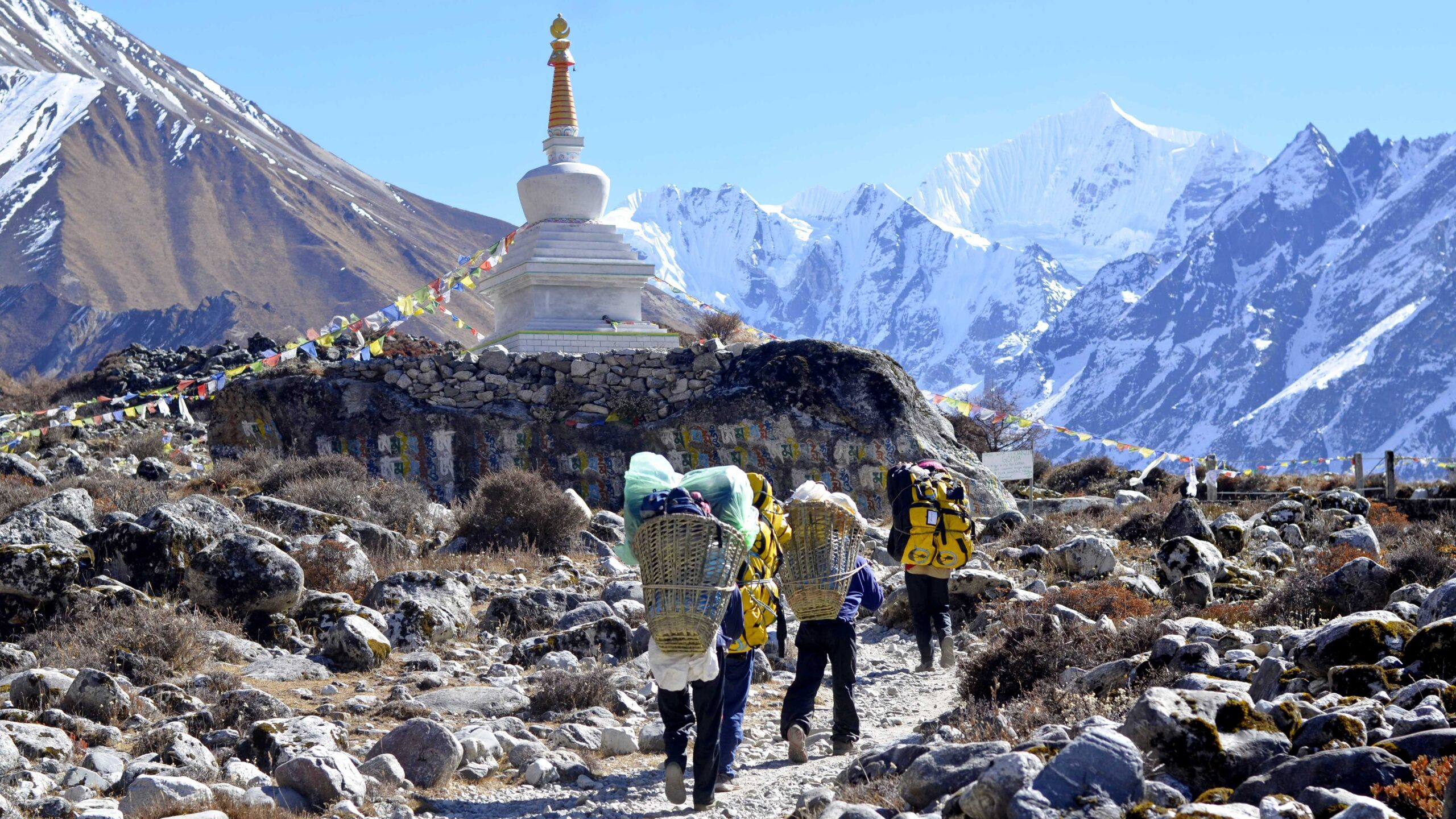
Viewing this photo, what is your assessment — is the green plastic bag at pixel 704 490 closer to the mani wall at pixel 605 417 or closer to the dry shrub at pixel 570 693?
the dry shrub at pixel 570 693

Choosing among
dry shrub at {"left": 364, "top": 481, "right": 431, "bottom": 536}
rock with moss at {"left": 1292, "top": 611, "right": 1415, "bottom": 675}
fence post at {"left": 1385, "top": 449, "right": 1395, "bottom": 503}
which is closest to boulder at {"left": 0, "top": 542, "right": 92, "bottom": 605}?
dry shrub at {"left": 364, "top": 481, "right": 431, "bottom": 536}

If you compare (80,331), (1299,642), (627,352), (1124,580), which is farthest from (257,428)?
(80,331)

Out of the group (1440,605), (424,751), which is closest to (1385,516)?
(1440,605)

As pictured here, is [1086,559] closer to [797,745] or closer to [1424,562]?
[1424,562]

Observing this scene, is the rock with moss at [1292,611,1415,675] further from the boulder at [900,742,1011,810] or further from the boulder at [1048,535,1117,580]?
the boulder at [1048,535,1117,580]

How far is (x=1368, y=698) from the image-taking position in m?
5.72

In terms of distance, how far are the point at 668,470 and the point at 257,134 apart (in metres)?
178

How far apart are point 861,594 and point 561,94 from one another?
2011cm

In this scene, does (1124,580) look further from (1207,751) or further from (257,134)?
(257,134)

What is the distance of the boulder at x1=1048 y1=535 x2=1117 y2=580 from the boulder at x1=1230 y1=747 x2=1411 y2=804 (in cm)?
757

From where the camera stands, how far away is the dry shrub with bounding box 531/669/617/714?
8.26 meters

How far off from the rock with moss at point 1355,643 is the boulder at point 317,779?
4216 mm

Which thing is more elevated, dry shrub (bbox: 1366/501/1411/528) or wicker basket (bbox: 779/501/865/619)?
dry shrub (bbox: 1366/501/1411/528)

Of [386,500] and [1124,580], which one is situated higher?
[386,500]
